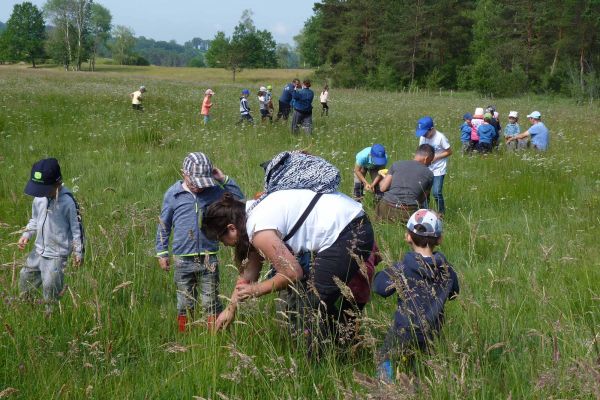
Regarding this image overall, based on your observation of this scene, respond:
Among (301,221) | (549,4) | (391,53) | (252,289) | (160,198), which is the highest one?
(549,4)

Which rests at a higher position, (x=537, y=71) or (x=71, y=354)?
(x=537, y=71)

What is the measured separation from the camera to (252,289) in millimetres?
3119

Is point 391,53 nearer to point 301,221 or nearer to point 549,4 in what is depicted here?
point 549,4

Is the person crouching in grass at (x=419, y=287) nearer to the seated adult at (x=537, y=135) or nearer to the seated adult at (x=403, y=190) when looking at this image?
the seated adult at (x=403, y=190)

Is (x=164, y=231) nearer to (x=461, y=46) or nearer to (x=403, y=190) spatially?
(x=403, y=190)

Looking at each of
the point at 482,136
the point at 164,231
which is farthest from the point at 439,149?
the point at 164,231

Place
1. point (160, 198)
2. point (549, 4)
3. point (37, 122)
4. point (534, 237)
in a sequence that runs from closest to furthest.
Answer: point (534, 237), point (160, 198), point (37, 122), point (549, 4)

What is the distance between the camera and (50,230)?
4602 millimetres

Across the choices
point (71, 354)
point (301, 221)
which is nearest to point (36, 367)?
point (71, 354)

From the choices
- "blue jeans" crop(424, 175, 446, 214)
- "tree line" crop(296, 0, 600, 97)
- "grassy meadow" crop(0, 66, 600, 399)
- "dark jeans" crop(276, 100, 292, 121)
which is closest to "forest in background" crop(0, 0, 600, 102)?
"tree line" crop(296, 0, 600, 97)

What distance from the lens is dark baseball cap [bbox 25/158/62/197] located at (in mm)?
4406

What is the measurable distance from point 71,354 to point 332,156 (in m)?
8.07

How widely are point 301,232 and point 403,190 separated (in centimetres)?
421

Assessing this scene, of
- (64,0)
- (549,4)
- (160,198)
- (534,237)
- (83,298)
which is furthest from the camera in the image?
(64,0)
